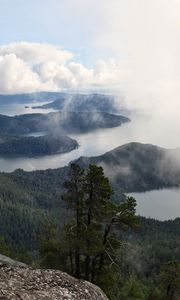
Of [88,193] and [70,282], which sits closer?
[70,282]

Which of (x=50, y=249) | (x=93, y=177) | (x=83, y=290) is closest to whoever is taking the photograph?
(x=83, y=290)

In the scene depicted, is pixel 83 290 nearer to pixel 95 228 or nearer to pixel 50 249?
pixel 95 228

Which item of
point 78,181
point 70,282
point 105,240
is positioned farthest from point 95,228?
point 70,282

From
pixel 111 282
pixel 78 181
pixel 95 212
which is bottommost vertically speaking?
pixel 111 282

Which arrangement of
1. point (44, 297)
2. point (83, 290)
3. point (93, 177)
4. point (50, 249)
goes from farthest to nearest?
point (50, 249)
point (93, 177)
point (83, 290)
point (44, 297)

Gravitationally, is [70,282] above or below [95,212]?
below

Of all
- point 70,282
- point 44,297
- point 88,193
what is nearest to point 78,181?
point 88,193
